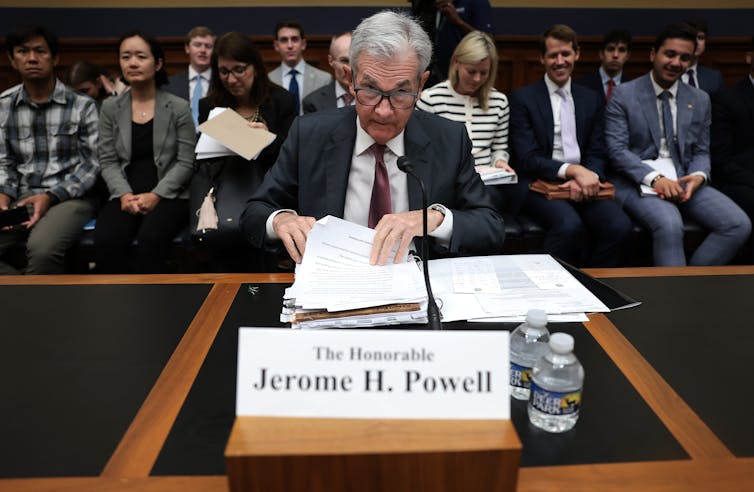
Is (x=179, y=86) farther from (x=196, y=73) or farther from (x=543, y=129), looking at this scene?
(x=543, y=129)

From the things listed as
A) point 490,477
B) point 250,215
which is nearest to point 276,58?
point 250,215

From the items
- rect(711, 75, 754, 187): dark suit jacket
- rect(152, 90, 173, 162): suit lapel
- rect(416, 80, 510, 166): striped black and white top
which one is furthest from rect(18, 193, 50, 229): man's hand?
rect(711, 75, 754, 187): dark suit jacket

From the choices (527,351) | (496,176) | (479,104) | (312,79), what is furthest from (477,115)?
(527,351)

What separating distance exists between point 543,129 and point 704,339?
2179mm

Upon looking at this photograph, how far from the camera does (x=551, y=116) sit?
317 cm

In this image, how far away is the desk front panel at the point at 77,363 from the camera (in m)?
0.83

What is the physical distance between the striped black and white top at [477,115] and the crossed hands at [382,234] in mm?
1821

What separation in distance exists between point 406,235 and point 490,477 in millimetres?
687

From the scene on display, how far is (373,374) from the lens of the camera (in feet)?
2.34

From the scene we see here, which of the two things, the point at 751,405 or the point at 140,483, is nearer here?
the point at 140,483

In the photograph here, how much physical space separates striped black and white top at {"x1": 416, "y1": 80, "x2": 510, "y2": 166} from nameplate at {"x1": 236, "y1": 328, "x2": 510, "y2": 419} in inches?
96.9

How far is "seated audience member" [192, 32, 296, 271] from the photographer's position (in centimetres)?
263

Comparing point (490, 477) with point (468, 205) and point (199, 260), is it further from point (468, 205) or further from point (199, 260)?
point (199, 260)

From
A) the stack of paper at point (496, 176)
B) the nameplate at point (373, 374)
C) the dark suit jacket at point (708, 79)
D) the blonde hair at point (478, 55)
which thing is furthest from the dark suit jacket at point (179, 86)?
the nameplate at point (373, 374)
